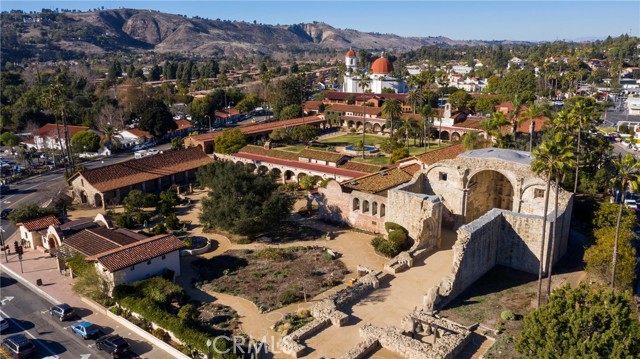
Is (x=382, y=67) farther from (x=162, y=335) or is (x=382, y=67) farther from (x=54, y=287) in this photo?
(x=162, y=335)

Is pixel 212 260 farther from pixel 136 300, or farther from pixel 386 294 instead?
pixel 386 294

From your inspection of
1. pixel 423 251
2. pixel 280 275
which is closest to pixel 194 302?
pixel 280 275

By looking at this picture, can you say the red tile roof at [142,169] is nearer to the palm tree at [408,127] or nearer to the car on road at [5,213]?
the car on road at [5,213]

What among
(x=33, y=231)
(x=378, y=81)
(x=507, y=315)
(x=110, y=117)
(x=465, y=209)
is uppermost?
(x=378, y=81)

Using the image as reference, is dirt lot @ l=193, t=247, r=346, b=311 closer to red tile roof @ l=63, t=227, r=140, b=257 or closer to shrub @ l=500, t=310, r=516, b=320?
red tile roof @ l=63, t=227, r=140, b=257

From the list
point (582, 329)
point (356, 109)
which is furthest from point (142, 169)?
point (356, 109)

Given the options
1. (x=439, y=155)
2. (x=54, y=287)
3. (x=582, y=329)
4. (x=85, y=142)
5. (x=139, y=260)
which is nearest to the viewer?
(x=582, y=329)

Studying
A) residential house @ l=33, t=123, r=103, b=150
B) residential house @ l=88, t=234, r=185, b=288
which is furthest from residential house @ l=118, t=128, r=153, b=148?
residential house @ l=88, t=234, r=185, b=288
